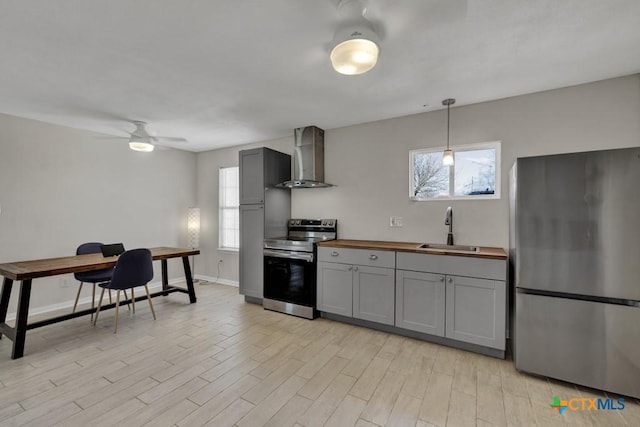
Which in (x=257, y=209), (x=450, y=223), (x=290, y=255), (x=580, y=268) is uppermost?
(x=257, y=209)

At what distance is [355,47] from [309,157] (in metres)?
2.22

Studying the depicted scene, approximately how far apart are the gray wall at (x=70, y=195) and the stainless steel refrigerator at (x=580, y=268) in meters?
5.14

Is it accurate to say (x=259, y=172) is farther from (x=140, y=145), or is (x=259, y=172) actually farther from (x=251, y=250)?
(x=140, y=145)

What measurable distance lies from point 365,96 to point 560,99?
188 centimetres

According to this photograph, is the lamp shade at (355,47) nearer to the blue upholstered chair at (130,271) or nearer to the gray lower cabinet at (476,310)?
the gray lower cabinet at (476,310)

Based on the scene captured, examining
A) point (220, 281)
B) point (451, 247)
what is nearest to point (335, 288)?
point (451, 247)

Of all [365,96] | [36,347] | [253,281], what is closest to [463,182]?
[365,96]

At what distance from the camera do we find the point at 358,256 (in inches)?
122

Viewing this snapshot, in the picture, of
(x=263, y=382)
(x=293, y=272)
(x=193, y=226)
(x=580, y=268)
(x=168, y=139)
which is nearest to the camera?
(x=580, y=268)

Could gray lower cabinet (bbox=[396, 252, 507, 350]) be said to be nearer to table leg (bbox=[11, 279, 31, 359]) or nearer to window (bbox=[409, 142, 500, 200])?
window (bbox=[409, 142, 500, 200])

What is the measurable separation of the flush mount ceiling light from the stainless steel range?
2.14 meters

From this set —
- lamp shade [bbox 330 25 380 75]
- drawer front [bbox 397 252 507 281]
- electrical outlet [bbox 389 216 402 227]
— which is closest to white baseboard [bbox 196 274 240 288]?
electrical outlet [bbox 389 216 402 227]

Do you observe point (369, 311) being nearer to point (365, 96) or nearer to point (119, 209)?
point (365, 96)

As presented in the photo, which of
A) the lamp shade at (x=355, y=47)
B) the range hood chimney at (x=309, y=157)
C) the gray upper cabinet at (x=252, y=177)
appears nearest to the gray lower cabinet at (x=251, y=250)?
the gray upper cabinet at (x=252, y=177)
